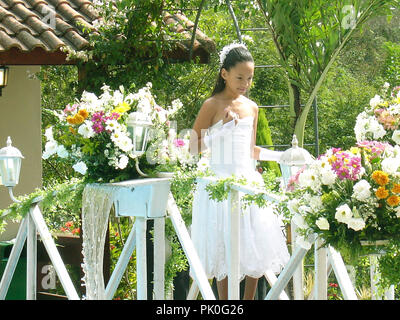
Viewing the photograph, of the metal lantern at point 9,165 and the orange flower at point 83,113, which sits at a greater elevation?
the orange flower at point 83,113

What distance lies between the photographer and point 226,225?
3.90 metres

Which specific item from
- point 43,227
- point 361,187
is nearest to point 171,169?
point 43,227

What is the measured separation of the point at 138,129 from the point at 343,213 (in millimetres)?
1517

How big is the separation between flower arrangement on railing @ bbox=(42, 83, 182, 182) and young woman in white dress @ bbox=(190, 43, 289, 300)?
1.23 feet

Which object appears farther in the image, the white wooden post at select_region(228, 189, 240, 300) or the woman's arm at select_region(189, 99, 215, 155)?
the woman's arm at select_region(189, 99, 215, 155)

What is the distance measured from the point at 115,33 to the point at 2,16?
112cm

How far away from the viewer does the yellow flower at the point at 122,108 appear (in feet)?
11.8

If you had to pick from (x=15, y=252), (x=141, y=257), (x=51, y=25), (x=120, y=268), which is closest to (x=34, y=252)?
(x=15, y=252)

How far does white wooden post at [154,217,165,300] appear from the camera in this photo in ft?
12.1

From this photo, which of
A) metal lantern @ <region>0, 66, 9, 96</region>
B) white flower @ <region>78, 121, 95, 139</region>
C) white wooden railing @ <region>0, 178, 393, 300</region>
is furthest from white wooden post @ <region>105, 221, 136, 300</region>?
metal lantern @ <region>0, 66, 9, 96</region>

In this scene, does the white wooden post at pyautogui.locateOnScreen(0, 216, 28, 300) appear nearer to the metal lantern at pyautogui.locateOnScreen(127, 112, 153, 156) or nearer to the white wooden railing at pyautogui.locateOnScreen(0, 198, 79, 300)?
the white wooden railing at pyautogui.locateOnScreen(0, 198, 79, 300)

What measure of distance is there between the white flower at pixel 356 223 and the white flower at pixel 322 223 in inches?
3.1

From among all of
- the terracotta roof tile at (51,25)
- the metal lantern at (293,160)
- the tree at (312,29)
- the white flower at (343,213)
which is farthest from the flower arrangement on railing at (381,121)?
the terracotta roof tile at (51,25)

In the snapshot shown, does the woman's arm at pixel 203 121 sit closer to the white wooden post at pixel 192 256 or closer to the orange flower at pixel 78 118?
the white wooden post at pixel 192 256
